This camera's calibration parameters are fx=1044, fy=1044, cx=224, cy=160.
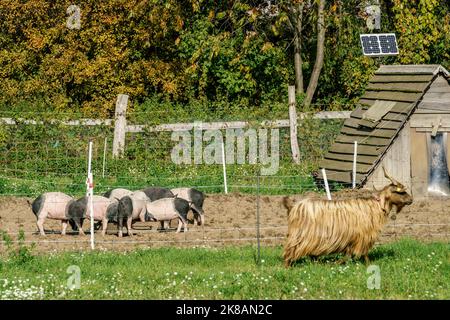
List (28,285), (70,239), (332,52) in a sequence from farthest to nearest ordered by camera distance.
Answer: (332,52) → (70,239) → (28,285)

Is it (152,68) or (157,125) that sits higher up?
(152,68)

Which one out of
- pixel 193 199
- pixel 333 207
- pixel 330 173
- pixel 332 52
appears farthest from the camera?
pixel 332 52

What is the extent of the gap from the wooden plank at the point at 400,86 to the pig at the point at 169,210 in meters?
6.11

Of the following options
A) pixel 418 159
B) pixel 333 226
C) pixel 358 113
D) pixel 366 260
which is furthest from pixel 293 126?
pixel 333 226

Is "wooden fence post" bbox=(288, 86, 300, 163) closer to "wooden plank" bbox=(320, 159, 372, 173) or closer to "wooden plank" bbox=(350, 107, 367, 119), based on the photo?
"wooden plank" bbox=(350, 107, 367, 119)

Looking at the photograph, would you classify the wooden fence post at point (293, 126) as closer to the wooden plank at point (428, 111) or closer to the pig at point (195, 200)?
the wooden plank at point (428, 111)

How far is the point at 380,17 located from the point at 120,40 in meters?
7.59

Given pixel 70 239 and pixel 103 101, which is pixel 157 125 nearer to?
pixel 103 101

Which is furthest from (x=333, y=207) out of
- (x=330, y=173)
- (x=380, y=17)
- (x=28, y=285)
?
(x=380, y=17)

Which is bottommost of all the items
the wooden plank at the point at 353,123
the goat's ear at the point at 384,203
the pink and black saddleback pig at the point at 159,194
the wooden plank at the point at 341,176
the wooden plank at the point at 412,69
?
the goat's ear at the point at 384,203

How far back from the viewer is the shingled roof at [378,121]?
2067cm

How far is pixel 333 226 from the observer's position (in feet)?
43.9

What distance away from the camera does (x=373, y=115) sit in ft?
69.8

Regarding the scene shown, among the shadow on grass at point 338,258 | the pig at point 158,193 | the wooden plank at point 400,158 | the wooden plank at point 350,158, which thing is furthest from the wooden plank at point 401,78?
the shadow on grass at point 338,258
